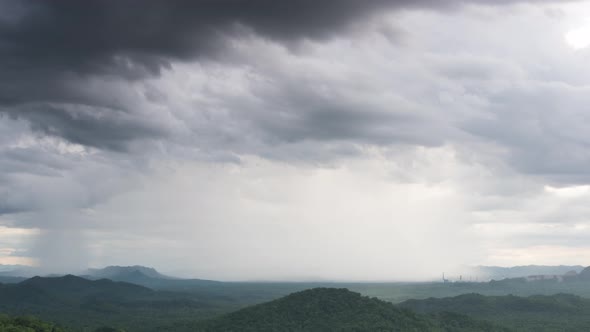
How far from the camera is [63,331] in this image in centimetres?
14988

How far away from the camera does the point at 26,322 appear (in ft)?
477

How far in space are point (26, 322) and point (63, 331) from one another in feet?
32.0
